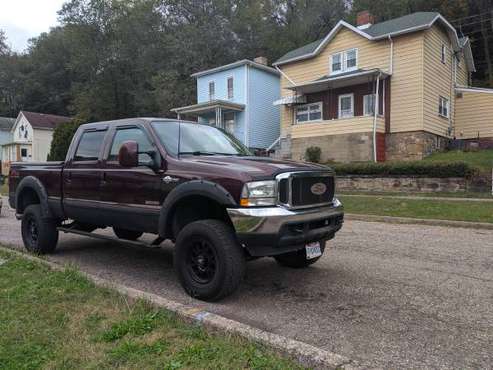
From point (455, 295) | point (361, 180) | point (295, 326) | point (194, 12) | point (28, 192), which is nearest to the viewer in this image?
point (295, 326)

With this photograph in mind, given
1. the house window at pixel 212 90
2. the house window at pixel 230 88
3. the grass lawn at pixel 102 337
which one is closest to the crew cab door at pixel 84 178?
the grass lawn at pixel 102 337

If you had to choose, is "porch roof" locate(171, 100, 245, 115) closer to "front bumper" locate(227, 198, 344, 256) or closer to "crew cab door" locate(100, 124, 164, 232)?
"crew cab door" locate(100, 124, 164, 232)

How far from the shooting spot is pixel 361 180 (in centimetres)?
1695

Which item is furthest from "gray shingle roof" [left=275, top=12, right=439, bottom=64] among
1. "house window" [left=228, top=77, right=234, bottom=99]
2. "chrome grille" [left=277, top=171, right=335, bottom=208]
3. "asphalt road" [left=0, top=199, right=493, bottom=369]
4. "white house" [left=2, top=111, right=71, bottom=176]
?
"white house" [left=2, top=111, right=71, bottom=176]

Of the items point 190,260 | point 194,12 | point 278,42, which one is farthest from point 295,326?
point 194,12

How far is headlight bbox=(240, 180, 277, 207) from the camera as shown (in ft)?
14.2

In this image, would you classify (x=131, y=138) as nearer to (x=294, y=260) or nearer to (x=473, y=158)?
(x=294, y=260)

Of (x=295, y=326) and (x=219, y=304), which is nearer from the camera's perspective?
(x=295, y=326)

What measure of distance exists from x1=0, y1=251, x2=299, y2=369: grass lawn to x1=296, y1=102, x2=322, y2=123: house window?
22221 millimetres

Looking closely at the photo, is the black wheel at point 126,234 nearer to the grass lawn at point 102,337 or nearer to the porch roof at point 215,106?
the grass lawn at point 102,337

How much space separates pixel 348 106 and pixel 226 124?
9813 mm

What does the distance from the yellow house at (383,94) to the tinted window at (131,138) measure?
1749cm

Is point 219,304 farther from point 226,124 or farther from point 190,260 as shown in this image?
point 226,124

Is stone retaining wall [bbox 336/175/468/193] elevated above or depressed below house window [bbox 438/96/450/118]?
below
